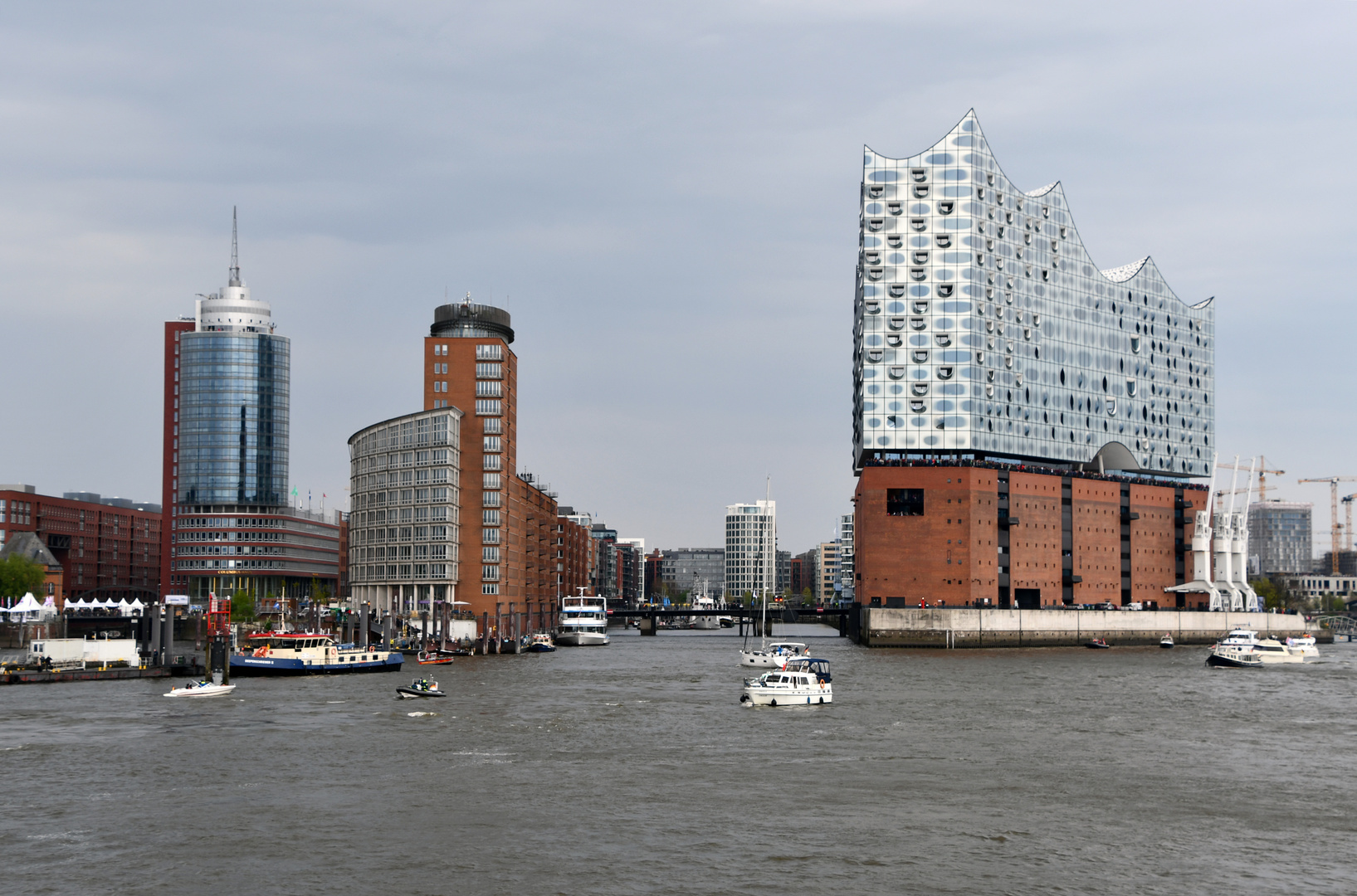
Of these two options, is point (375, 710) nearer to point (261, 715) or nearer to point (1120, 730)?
point (261, 715)

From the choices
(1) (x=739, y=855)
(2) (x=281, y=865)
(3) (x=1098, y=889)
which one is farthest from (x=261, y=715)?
(3) (x=1098, y=889)

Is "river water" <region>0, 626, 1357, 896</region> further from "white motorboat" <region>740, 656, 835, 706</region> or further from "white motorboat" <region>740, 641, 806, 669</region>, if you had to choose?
"white motorboat" <region>740, 641, 806, 669</region>

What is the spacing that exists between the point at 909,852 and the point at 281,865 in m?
22.7

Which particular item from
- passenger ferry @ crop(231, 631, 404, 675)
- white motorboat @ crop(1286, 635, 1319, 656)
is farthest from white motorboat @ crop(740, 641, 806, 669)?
white motorboat @ crop(1286, 635, 1319, 656)

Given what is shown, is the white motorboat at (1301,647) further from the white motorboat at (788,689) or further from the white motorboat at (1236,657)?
the white motorboat at (788,689)

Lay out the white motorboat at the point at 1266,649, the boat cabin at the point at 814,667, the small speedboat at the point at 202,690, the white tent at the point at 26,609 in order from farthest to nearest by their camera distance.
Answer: the white tent at the point at 26,609
the white motorboat at the point at 1266,649
the small speedboat at the point at 202,690
the boat cabin at the point at 814,667

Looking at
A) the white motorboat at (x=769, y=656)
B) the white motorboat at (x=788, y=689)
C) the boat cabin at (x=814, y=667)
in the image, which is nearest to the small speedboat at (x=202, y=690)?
the white motorboat at (x=788, y=689)

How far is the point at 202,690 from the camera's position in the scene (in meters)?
108

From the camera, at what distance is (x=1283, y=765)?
72.7m

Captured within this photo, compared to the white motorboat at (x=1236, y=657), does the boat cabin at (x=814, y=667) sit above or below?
above

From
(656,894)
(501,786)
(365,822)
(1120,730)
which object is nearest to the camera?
(656,894)

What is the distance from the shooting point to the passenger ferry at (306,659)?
443 ft

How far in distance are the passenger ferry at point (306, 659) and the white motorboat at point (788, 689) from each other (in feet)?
168

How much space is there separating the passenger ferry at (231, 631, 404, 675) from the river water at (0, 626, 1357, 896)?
25.4 m
